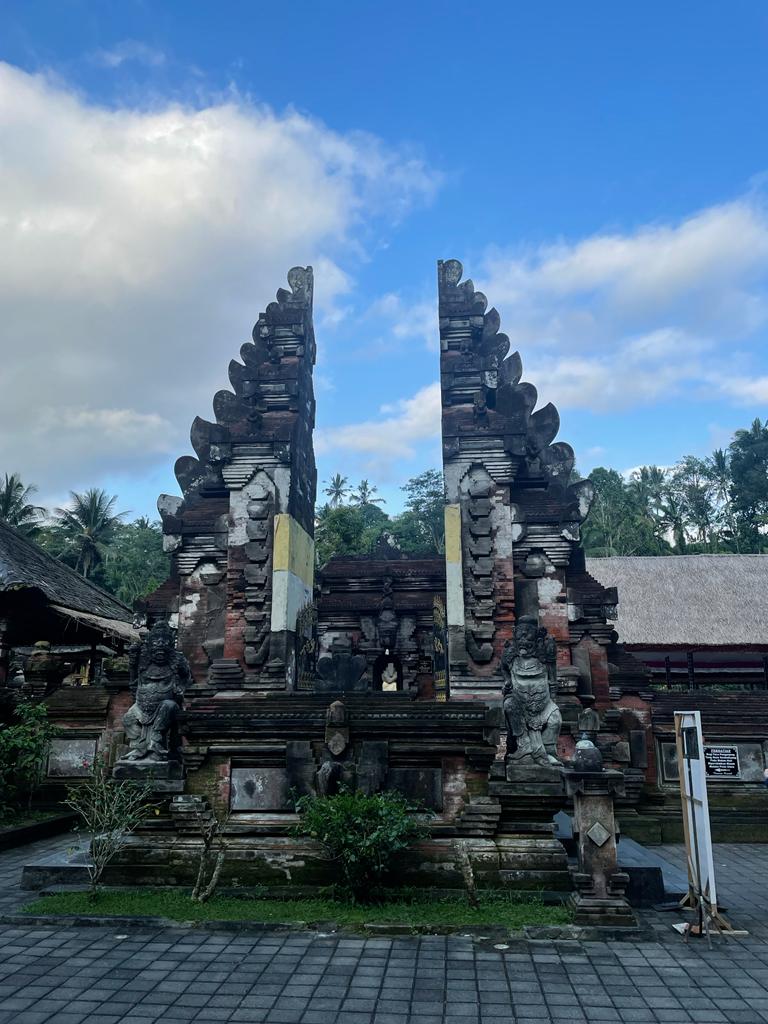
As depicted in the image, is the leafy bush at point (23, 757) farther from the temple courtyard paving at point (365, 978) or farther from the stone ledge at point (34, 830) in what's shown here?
the temple courtyard paving at point (365, 978)

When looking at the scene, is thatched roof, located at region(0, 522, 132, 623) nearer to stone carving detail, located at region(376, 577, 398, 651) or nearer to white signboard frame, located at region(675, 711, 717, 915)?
stone carving detail, located at region(376, 577, 398, 651)

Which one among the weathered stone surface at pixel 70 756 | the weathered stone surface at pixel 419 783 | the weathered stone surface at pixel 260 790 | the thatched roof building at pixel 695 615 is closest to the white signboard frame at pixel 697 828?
the weathered stone surface at pixel 419 783

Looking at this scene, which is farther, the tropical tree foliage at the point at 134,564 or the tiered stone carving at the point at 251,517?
the tropical tree foliage at the point at 134,564

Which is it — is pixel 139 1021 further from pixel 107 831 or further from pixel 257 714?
pixel 257 714

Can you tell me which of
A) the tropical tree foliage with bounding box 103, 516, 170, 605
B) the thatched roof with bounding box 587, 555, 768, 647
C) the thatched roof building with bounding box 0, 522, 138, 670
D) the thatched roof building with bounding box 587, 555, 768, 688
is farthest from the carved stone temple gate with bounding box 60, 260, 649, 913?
the tropical tree foliage with bounding box 103, 516, 170, 605

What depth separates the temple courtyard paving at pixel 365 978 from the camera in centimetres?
492

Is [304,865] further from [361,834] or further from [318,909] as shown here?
[361,834]

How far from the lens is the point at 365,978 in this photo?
5449mm

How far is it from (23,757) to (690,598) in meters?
19.1

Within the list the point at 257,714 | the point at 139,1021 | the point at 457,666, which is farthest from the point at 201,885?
the point at 457,666

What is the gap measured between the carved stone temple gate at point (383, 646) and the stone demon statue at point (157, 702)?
0.02m

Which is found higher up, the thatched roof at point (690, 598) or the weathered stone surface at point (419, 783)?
the thatched roof at point (690, 598)

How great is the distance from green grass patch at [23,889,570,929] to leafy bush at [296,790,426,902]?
0.25 m

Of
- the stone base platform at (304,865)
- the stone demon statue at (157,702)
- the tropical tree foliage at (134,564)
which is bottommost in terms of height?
the stone base platform at (304,865)
